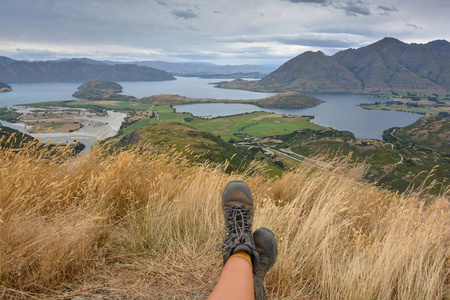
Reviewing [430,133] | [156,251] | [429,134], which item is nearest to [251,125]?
[429,134]

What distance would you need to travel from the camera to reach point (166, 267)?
2686mm

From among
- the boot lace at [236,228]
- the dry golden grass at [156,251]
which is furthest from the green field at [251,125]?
the boot lace at [236,228]

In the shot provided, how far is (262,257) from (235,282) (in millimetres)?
504

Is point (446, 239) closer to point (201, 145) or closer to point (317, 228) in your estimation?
point (317, 228)

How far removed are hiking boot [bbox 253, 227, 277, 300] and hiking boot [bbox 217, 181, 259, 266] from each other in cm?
7

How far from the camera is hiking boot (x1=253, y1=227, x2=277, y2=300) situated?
2395mm

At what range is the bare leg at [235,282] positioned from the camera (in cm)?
196

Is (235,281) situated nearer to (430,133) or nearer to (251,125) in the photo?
(251,125)

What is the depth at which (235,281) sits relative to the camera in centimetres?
215

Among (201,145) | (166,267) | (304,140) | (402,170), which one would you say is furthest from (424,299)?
(304,140)

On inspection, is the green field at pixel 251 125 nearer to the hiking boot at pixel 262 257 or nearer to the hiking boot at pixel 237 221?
the hiking boot at pixel 237 221

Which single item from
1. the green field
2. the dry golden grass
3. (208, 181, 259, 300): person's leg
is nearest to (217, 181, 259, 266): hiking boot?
(208, 181, 259, 300): person's leg

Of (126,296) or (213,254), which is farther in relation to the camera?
(213,254)

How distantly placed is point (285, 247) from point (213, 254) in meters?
0.92
